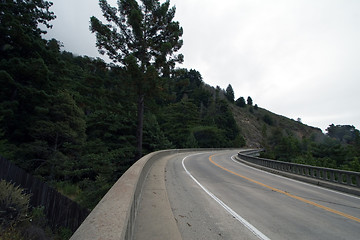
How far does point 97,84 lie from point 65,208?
11.4 metres

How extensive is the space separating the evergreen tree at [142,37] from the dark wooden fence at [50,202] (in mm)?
9654

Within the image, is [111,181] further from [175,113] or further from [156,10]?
[175,113]

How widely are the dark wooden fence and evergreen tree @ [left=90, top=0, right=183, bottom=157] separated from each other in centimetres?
965

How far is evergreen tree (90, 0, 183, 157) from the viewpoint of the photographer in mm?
14875

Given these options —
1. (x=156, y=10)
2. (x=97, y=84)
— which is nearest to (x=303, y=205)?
(x=97, y=84)

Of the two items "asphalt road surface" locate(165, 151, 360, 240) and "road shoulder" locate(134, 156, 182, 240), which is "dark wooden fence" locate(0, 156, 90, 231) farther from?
"asphalt road surface" locate(165, 151, 360, 240)

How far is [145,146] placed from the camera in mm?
27984

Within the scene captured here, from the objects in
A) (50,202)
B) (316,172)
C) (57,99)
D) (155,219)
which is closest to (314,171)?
(316,172)

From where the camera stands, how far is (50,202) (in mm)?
6555

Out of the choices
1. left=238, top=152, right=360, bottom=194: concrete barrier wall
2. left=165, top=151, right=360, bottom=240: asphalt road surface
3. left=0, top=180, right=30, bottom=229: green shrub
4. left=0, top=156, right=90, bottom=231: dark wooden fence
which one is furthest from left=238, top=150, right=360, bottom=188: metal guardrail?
left=0, top=180, right=30, bottom=229: green shrub

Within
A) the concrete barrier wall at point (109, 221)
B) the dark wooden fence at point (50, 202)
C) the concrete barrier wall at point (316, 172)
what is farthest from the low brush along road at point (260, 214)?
the dark wooden fence at point (50, 202)

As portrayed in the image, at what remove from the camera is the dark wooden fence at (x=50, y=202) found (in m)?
6.39

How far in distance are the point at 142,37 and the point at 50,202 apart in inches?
548

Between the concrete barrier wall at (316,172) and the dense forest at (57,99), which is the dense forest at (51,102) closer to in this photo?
the dense forest at (57,99)
